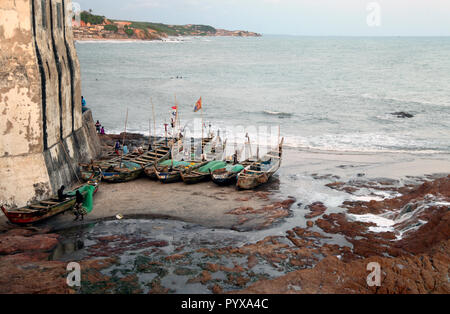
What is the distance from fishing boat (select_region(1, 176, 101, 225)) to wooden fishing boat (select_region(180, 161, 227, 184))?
19.5 ft

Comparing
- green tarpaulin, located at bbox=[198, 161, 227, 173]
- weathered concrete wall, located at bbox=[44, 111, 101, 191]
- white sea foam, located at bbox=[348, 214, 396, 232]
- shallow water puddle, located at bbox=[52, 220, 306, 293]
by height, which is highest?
weathered concrete wall, located at bbox=[44, 111, 101, 191]

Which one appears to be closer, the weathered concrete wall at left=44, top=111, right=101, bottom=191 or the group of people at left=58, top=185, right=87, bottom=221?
the group of people at left=58, top=185, right=87, bottom=221

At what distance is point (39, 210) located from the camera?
53.5 feet

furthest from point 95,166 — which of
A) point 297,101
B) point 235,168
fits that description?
point 297,101

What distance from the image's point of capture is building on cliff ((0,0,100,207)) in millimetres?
16422

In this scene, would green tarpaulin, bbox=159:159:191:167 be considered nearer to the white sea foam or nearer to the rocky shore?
the rocky shore

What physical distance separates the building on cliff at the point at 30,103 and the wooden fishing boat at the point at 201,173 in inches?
250

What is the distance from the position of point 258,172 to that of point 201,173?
3296 millimetres

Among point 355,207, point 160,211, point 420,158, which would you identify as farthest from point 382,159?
point 160,211

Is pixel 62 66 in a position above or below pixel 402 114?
above

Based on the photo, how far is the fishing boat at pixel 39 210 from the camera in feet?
52.3

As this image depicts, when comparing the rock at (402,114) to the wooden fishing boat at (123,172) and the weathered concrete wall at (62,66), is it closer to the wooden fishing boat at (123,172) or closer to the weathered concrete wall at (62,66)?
the wooden fishing boat at (123,172)

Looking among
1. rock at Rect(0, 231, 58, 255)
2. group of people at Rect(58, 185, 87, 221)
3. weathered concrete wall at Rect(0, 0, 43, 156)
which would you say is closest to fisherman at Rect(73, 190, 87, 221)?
group of people at Rect(58, 185, 87, 221)

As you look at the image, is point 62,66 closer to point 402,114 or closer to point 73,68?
point 73,68
